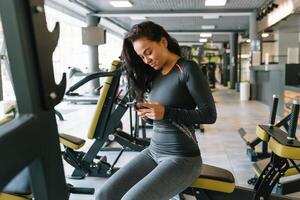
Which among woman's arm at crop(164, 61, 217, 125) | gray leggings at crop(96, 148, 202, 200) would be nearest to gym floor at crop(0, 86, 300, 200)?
gray leggings at crop(96, 148, 202, 200)

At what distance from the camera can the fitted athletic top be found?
70.2 inches

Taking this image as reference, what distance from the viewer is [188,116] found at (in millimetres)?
1776

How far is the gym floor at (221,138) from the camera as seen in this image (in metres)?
3.80

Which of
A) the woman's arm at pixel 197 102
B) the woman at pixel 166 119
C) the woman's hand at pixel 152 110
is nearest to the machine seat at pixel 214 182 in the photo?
the woman at pixel 166 119

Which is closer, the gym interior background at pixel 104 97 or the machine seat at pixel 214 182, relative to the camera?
the gym interior background at pixel 104 97

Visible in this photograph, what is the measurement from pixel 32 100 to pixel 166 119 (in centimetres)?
124

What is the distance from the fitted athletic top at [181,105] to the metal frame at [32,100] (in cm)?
114

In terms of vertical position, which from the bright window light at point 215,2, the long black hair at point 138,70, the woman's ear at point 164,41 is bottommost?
the long black hair at point 138,70

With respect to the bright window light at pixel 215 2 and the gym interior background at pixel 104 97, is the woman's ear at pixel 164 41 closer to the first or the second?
the gym interior background at pixel 104 97

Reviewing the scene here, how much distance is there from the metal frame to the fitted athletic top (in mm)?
1135

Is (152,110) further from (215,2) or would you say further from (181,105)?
(215,2)

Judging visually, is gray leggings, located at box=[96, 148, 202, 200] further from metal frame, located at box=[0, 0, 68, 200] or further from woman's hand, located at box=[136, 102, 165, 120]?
metal frame, located at box=[0, 0, 68, 200]

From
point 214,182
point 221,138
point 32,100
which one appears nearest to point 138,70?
point 214,182

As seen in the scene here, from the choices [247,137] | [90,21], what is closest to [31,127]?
[247,137]
